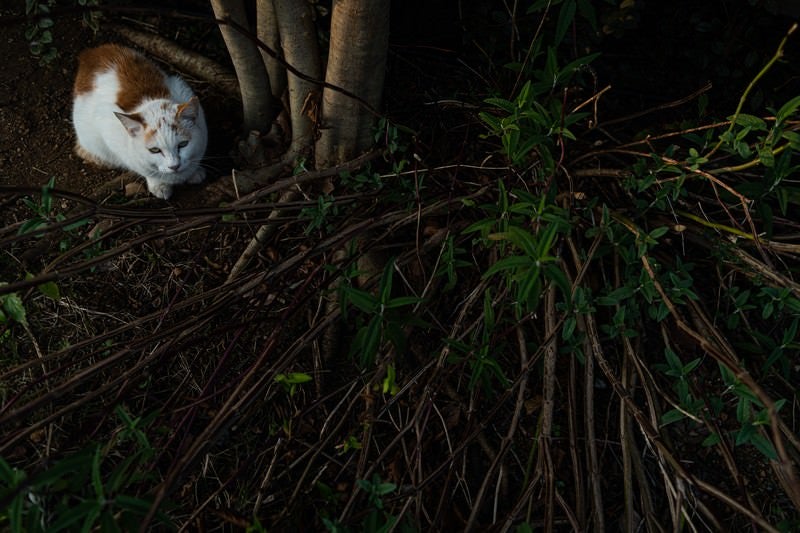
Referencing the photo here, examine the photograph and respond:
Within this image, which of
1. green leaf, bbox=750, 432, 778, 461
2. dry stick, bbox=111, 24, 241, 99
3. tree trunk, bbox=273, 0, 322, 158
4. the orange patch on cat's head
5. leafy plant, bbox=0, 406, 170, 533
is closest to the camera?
leafy plant, bbox=0, 406, 170, 533

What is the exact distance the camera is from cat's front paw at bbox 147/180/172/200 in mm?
1707

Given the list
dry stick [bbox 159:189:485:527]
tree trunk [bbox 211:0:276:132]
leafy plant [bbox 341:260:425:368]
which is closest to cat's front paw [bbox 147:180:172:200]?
tree trunk [bbox 211:0:276:132]

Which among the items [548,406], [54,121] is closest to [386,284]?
[548,406]

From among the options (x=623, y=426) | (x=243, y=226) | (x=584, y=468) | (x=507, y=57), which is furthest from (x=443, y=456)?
(x=507, y=57)

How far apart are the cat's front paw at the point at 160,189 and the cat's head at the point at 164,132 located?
9 cm

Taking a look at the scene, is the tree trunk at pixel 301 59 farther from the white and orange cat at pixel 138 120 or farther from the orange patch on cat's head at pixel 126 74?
the orange patch on cat's head at pixel 126 74

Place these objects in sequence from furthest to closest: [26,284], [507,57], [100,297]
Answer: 1. [507,57]
2. [100,297]
3. [26,284]

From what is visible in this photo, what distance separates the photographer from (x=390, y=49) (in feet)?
5.97

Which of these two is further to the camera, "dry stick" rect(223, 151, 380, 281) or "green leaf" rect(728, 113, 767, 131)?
"dry stick" rect(223, 151, 380, 281)

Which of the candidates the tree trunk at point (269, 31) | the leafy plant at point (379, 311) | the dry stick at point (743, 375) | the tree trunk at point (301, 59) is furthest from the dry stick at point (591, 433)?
the tree trunk at point (269, 31)

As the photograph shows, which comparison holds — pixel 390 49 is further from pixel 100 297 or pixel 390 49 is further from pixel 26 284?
pixel 26 284

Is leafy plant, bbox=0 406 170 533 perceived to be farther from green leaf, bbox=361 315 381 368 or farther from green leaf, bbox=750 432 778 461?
green leaf, bbox=750 432 778 461

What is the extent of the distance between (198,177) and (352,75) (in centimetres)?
67

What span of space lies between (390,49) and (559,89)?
1.87ft
